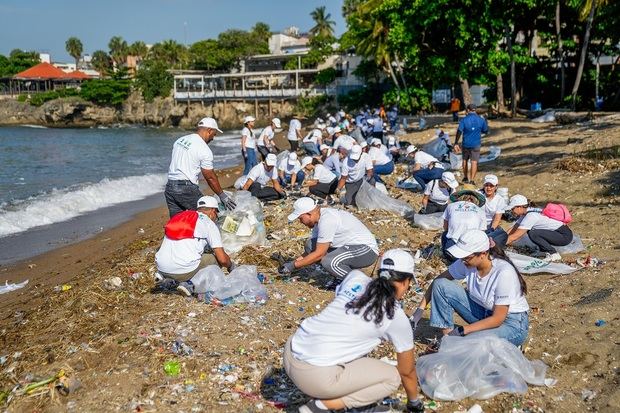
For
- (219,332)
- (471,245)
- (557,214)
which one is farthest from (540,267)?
(219,332)

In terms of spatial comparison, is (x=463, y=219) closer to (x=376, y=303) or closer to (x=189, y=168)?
(x=189, y=168)

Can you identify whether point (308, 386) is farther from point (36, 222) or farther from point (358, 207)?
point (36, 222)

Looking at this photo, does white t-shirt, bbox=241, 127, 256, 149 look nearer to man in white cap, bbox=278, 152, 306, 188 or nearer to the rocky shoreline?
man in white cap, bbox=278, 152, 306, 188

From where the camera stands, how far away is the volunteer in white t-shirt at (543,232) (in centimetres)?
731

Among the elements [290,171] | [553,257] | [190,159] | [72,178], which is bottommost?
[72,178]

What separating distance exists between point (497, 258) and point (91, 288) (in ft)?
14.5

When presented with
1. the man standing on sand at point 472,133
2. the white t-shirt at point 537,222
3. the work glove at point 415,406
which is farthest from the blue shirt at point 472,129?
the work glove at point 415,406

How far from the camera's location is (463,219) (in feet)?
22.2

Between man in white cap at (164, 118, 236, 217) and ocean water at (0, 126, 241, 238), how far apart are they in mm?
6441

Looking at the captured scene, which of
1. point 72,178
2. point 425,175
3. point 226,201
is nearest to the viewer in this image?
point 226,201

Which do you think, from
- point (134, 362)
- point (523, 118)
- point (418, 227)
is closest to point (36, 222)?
point (418, 227)

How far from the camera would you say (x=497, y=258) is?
454cm

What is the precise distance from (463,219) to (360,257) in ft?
4.52

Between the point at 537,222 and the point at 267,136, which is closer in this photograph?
the point at 537,222
